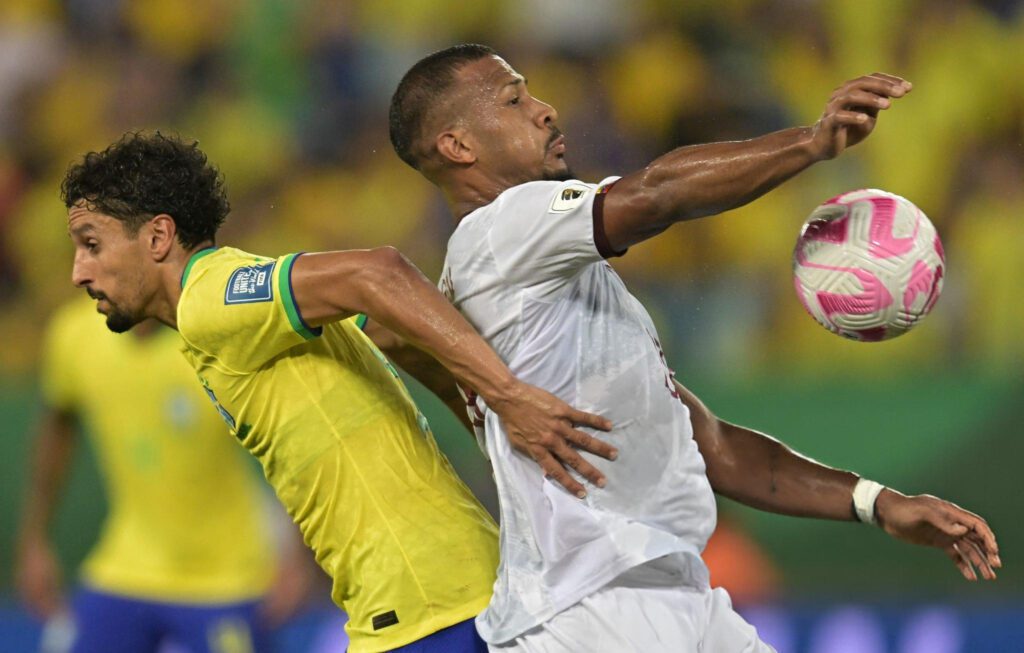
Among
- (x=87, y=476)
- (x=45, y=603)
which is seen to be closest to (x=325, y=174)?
(x=87, y=476)

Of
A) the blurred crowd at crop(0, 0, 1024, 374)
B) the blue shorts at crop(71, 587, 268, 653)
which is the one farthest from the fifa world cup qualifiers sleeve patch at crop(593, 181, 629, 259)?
the blurred crowd at crop(0, 0, 1024, 374)

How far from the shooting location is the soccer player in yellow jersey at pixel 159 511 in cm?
634

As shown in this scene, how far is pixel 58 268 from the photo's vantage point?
9.36m

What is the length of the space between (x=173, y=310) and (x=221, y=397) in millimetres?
321

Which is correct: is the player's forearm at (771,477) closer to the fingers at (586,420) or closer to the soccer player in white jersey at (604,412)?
the soccer player in white jersey at (604,412)

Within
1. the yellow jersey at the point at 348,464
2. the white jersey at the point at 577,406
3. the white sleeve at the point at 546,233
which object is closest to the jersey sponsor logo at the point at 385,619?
the yellow jersey at the point at 348,464

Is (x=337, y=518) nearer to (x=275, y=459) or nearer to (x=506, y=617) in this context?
(x=275, y=459)

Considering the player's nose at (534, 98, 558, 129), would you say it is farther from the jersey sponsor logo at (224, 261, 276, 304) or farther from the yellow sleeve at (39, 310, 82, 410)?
the yellow sleeve at (39, 310, 82, 410)

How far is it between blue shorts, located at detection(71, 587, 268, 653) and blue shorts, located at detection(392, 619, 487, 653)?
277 cm

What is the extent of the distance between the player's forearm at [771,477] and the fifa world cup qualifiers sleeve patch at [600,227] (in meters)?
1.03

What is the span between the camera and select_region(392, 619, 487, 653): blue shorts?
12.3 ft

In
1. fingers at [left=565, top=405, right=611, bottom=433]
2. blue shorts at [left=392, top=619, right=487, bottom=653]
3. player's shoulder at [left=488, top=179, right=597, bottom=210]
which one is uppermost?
player's shoulder at [left=488, top=179, right=597, bottom=210]

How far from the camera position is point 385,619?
381 centimetres

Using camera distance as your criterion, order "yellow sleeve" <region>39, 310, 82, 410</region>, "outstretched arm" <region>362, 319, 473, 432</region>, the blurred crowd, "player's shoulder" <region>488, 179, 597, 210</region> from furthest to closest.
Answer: the blurred crowd
"yellow sleeve" <region>39, 310, 82, 410</region>
"outstretched arm" <region>362, 319, 473, 432</region>
"player's shoulder" <region>488, 179, 597, 210</region>
